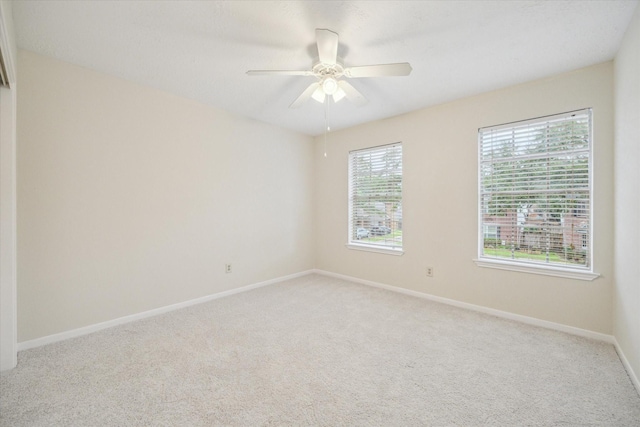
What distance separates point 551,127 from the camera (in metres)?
2.73

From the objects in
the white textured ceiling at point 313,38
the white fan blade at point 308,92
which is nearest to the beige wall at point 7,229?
the white textured ceiling at point 313,38

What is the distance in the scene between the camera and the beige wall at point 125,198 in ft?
7.59

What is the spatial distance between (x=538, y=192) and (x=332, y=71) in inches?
95.0

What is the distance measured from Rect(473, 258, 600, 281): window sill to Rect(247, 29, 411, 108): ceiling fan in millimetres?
2299

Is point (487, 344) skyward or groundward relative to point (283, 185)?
groundward

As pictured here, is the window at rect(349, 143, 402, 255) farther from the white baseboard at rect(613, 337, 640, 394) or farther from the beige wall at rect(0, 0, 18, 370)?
the beige wall at rect(0, 0, 18, 370)

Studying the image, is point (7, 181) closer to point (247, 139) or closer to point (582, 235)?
point (247, 139)

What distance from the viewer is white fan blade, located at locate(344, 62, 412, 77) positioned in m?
1.94

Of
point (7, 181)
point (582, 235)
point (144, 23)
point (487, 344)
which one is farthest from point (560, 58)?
point (7, 181)

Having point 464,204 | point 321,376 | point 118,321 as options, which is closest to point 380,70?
point 464,204

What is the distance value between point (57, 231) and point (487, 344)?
155 inches

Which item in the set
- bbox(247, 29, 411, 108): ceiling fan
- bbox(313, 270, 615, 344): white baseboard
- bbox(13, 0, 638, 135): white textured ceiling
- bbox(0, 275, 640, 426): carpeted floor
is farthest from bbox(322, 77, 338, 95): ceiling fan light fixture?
bbox(313, 270, 615, 344): white baseboard

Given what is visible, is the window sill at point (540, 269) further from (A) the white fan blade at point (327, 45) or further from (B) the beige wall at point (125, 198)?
(B) the beige wall at point (125, 198)

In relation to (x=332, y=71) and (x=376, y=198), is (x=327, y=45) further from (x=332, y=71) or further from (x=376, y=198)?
(x=376, y=198)
